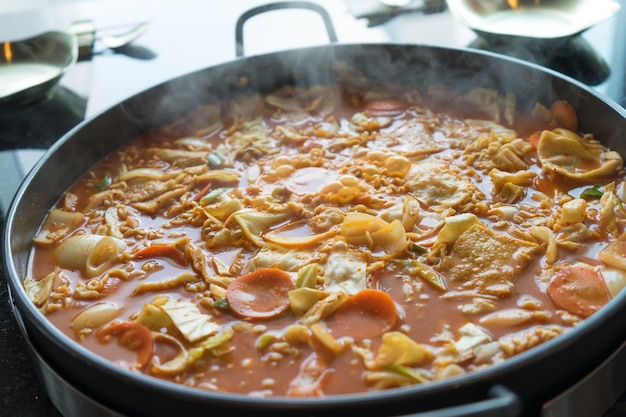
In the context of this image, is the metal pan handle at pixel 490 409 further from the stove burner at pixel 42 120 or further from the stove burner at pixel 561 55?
the stove burner at pixel 42 120

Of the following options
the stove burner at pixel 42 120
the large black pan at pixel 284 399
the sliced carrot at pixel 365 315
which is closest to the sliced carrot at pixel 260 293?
the sliced carrot at pixel 365 315

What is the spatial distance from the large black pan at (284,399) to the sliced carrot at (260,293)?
0.51 meters

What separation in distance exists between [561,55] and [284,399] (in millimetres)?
2679

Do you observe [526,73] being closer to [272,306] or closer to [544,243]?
[544,243]

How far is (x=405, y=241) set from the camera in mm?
2367

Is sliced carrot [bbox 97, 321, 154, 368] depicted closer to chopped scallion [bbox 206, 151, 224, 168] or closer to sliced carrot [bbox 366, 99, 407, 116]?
chopped scallion [bbox 206, 151, 224, 168]

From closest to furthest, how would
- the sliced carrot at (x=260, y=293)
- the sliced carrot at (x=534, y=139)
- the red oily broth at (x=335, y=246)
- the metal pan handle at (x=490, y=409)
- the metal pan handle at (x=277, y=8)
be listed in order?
the metal pan handle at (x=490, y=409) < the red oily broth at (x=335, y=246) < the sliced carrot at (x=260, y=293) < the sliced carrot at (x=534, y=139) < the metal pan handle at (x=277, y=8)

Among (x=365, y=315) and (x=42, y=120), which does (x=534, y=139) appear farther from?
(x=42, y=120)

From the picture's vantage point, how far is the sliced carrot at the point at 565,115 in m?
2.92

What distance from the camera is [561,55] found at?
3.59 m

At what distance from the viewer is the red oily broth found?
2021mm

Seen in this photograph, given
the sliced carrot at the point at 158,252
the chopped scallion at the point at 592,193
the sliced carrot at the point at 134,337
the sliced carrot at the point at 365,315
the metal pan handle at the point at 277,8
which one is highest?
the metal pan handle at the point at 277,8

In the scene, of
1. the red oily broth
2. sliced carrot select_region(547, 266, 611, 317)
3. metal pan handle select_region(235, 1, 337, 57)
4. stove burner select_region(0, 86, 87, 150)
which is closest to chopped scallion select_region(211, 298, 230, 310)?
the red oily broth

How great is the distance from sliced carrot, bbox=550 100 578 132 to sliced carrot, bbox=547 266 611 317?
2.96 ft
